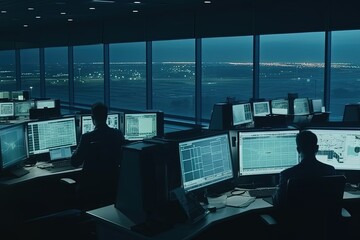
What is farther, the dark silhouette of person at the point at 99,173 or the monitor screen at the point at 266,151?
the dark silhouette of person at the point at 99,173

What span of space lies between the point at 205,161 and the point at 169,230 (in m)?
0.78

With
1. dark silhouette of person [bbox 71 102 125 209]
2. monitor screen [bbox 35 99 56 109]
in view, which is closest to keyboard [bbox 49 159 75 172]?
dark silhouette of person [bbox 71 102 125 209]

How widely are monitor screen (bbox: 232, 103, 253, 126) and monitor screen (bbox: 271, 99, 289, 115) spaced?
0.68m

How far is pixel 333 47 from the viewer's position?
884 centimetres

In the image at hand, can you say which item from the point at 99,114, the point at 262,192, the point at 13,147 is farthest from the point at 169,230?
the point at 13,147

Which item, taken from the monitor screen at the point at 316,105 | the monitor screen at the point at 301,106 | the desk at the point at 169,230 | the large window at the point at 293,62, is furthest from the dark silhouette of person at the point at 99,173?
the large window at the point at 293,62

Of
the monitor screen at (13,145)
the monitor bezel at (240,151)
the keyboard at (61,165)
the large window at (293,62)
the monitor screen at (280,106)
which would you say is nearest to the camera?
the monitor bezel at (240,151)

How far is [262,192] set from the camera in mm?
4152

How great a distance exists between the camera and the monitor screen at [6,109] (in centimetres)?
Answer: 998

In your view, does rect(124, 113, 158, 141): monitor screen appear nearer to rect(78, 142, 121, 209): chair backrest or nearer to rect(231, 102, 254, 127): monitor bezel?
rect(78, 142, 121, 209): chair backrest

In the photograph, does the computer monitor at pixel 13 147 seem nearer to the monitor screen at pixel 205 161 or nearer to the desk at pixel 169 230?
the desk at pixel 169 230

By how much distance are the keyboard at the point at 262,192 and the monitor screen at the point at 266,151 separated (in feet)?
0.47

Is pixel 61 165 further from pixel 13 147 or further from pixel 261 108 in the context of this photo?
pixel 261 108

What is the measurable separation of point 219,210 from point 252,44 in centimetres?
693
